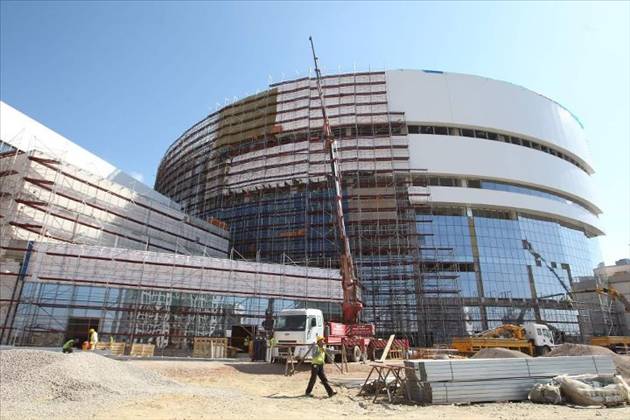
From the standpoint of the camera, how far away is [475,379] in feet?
31.4

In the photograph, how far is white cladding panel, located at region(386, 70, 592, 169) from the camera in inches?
1625

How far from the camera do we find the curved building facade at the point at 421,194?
114 feet

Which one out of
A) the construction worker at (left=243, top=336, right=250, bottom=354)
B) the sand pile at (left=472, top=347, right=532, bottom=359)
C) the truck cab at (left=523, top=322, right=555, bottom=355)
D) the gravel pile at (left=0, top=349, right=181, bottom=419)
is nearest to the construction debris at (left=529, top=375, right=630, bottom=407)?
the sand pile at (left=472, top=347, right=532, bottom=359)

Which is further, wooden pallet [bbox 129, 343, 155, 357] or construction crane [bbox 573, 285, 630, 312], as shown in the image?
construction crane [bbox 573, 285, 630, 312]

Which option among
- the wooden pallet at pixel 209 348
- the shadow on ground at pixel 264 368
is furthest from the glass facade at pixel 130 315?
the shadow on ground at pixel 264 368

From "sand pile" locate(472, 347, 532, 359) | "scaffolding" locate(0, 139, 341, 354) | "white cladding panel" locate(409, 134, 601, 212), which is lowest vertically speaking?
"sand pile" locate(472, 347, 532, 359)

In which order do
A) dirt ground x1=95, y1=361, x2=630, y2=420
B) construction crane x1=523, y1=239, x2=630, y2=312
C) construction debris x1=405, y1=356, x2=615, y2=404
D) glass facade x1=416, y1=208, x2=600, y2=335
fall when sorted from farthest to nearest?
construction crane x1=523, y1=239, x2=630, y2=312
glass facade x1=416, y1=208, x2=600, y2=335
construction debris x1=405, y1=356, x2=615, y2=404
dirt ground x1=95, y1=361, x2=630, y2=420

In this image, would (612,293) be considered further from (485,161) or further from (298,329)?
(298,329)

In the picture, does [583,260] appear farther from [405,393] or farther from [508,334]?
[405,393]

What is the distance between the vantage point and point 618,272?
44.4 meters

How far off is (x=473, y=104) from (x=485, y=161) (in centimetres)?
694

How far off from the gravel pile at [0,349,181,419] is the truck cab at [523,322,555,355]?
76.3 feet

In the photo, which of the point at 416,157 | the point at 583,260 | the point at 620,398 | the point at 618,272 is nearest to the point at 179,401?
the point at 620,398

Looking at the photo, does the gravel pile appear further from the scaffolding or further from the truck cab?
the truck cab
